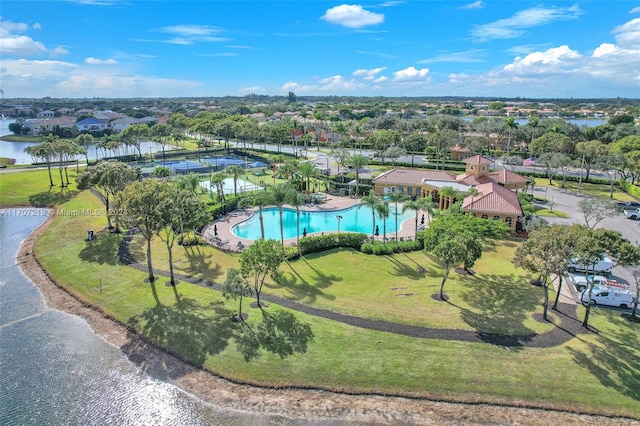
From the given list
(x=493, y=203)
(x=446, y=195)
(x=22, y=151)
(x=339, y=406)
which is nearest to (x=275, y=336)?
(x=339, y=406)

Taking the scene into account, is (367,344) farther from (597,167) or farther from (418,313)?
(597,167)

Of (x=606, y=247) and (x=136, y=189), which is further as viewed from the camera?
(x=136, y=189)

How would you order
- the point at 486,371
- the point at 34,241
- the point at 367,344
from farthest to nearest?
the point at 34,241, the point at 367,344, the point at 486,371

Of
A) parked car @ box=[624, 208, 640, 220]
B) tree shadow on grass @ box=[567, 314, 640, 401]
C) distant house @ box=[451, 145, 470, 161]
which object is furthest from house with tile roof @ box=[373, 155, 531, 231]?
distant house @ box=[451, 145, 470, 161]

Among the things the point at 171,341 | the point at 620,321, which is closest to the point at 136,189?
the point at 171,341

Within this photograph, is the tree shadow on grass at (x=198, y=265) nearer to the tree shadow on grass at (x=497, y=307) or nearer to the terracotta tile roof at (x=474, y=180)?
the tree shadow on grass at (x=497, y=307)

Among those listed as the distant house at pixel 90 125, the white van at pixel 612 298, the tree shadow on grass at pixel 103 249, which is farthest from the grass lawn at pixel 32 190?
the distant house at pixel 90 125
